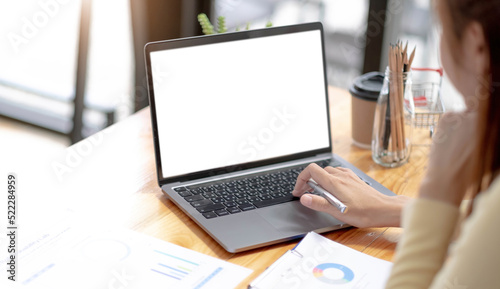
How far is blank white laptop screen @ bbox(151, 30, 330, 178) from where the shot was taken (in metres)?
1.20

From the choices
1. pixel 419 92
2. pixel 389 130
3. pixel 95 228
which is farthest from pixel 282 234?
pixel 419 92

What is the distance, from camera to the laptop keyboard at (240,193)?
3.70 feet

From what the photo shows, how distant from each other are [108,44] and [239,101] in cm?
189

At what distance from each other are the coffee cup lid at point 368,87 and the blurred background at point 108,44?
1.24 metres

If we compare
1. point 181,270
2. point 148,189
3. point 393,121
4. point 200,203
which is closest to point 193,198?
point 200,203

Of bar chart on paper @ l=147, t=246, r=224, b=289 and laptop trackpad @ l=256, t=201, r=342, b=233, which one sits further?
laptop trackpad @ l=256, t=201, r=342, b=233

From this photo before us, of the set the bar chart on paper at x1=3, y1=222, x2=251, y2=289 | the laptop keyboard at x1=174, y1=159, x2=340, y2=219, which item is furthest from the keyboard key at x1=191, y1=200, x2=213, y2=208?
the bar chart on paper at x1=3, y1=222, x2=251, y2=289

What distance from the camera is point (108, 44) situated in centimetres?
299

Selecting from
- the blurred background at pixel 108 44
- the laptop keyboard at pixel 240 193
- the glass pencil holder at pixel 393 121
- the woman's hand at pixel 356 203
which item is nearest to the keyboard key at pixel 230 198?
the laptop keyboard at pixel 240 193

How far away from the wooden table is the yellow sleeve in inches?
10.3

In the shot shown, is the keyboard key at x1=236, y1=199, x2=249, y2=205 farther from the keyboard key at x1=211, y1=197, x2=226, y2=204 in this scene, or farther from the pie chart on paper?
the pie chart on paper

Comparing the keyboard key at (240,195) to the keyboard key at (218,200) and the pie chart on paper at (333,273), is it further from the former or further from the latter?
the pie chart on paper at (333,273)

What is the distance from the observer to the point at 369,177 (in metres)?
1.31

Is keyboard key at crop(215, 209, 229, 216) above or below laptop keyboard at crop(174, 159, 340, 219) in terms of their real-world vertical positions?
below
